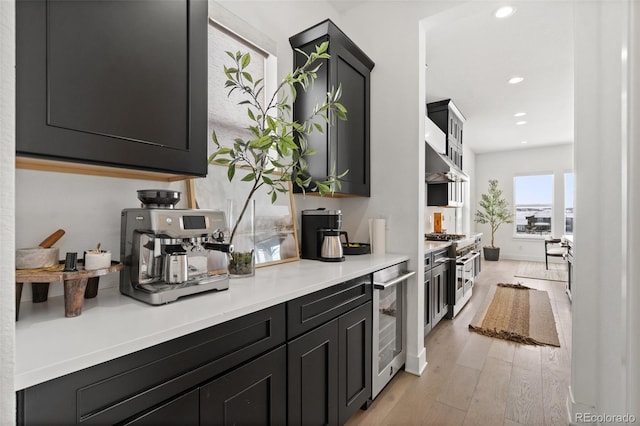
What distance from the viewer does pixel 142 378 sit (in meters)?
0.80

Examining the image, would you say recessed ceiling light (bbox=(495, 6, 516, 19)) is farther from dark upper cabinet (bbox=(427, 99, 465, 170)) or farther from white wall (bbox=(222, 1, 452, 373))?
dark upper cabinet (bbox=(427, 99, 465, 170))

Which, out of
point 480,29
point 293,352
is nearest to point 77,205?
point 293,352

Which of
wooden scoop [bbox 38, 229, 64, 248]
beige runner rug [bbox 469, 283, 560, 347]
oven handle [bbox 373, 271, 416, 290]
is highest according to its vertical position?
wooden scoop [bbox 38, 229, 64, 248]

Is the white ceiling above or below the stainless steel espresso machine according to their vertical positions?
above

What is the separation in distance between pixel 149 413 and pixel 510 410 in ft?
6.92

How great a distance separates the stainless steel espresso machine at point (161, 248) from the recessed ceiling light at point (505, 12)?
2.96 meters

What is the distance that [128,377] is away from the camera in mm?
772

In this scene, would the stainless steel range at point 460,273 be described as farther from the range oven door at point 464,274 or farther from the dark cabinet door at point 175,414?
the dark cabinet door at point 175,414

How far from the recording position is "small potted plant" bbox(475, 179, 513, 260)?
789 centimetres

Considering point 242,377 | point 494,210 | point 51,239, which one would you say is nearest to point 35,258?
point 51,239

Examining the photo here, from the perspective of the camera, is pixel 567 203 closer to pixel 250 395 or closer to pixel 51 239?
pixel 250 395

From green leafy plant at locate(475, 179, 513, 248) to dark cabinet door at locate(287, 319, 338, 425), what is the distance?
7.83 m

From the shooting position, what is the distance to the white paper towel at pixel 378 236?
237cm

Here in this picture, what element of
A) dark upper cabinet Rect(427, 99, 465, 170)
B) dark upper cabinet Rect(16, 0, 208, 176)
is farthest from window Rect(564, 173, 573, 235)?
dark upper cabinet Rect(16, 0, 208, 176)
